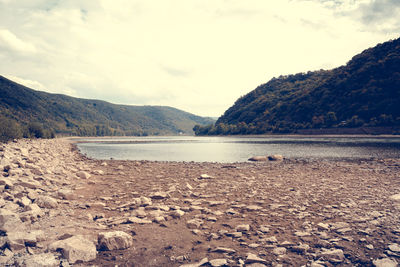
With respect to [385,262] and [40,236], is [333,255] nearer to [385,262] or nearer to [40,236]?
[385,262]

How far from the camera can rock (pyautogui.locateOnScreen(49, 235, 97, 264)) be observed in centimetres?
525

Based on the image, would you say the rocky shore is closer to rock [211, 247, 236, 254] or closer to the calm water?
rock [211, 247, 236, 254]

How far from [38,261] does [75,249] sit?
0.72 m

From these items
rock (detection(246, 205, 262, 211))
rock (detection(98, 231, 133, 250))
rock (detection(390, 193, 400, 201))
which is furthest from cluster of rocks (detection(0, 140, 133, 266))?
rock (detection(390, 193, 400, 201))

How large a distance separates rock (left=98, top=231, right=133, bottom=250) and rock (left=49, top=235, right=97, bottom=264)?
0.25 metres

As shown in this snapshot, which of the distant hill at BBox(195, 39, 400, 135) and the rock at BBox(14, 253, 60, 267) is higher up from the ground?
the distant hill at BBox(195, 39, 400, 135)

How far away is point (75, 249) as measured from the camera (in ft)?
17.6

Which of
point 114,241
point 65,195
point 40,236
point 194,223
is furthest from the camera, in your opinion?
point 65,195

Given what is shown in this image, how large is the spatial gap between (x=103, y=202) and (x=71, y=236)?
413 centimetres

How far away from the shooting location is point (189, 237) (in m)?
6.82

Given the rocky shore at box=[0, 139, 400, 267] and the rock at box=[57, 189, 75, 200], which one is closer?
the rocky shore at box=[0, 139, 400, 267]

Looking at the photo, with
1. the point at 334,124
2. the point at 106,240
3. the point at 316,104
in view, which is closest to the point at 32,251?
the point at 106,240

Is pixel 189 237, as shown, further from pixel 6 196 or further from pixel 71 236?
pixel 6 196

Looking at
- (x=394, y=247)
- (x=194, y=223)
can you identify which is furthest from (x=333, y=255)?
(x=194, y=223)
